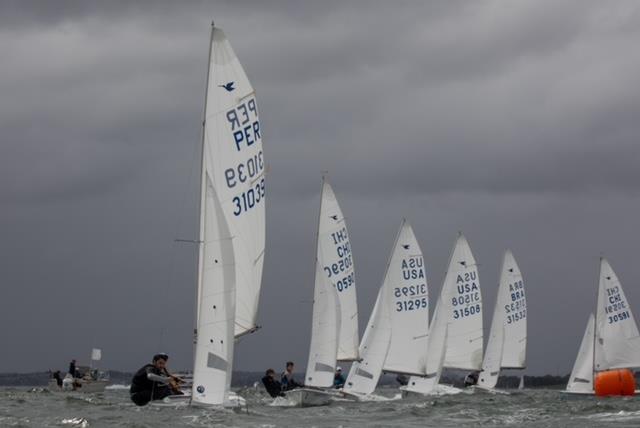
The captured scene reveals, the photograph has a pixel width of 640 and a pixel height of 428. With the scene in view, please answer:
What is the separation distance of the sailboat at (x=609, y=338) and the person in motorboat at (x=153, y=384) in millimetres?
26049

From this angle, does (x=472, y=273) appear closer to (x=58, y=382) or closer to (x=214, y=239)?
(x=58, y=382)

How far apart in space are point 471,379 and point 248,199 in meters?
30.4

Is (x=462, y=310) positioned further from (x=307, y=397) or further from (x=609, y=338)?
(x=307, y=397)

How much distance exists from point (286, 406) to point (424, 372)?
47.9ft

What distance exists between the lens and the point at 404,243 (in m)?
44.0

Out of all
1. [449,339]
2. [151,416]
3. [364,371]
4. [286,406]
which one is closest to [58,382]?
[449,339]

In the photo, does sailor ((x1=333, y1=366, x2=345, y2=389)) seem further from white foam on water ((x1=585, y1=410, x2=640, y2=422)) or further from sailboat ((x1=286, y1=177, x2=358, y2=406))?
white foam on water ((x1=585, y1=410, x2=640, y2=422))

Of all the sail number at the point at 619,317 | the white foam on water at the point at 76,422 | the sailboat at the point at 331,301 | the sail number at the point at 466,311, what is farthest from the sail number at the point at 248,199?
the sail number at the point at 466,311

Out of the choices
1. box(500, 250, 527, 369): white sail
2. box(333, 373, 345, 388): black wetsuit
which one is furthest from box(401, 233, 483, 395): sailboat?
box(333, 373, 345, 388): black wetsuit

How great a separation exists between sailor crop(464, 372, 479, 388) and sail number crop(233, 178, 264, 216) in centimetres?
2902

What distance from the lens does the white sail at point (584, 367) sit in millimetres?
48406

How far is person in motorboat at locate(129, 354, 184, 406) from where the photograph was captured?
81.1 ft

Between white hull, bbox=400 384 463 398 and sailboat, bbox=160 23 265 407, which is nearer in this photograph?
sailboat, bbox=160 23 265 407

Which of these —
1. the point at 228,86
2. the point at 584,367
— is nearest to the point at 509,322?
the point at 584,367
